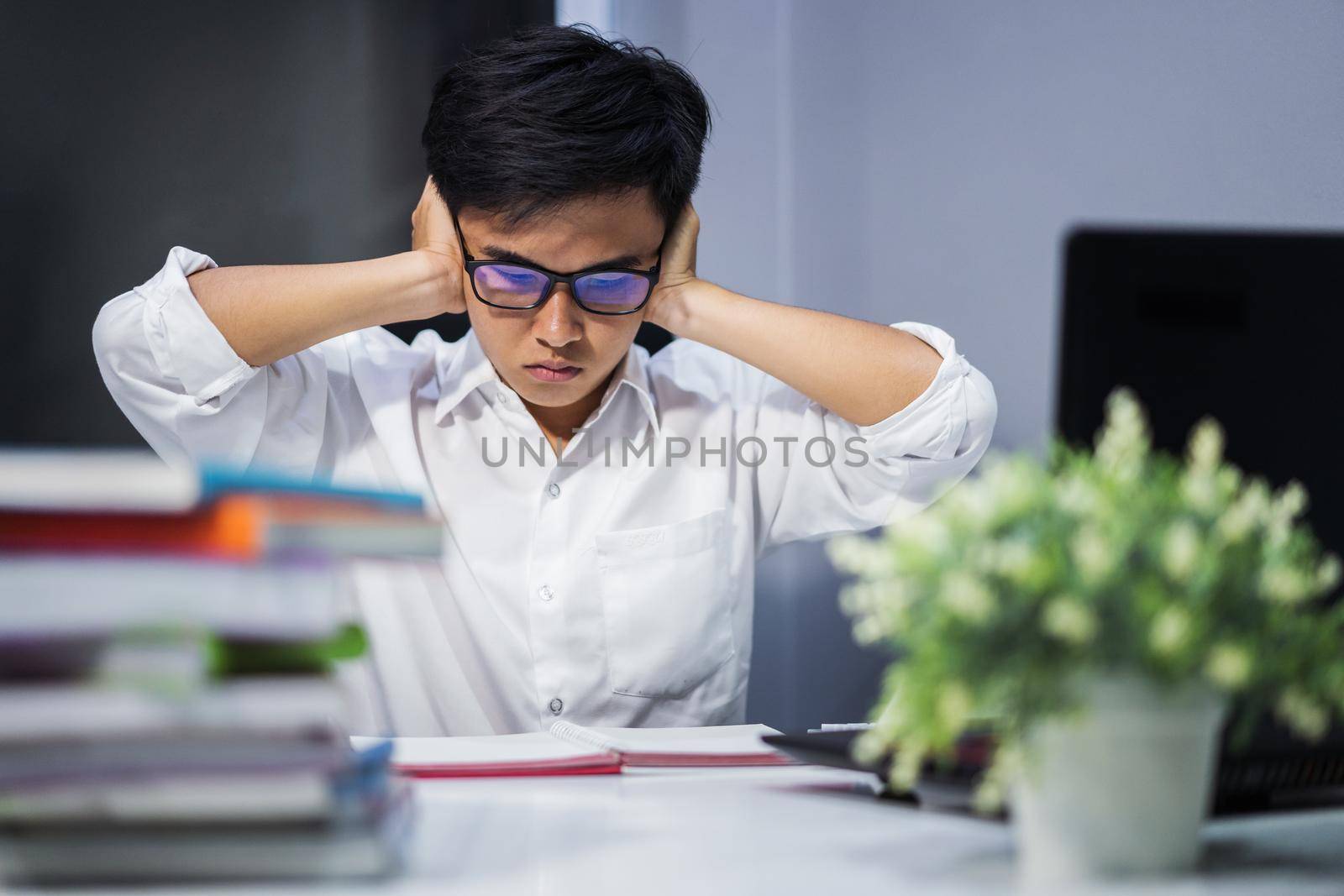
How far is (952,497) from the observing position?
0.54m

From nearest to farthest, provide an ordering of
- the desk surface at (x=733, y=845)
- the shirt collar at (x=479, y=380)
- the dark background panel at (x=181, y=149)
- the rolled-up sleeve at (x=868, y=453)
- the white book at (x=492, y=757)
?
the desk surface at (x=733, y=845)
the white book at (x=492, y=757)
the rolled-up sleeve at (x=868, y=453)
the shirt collar at (x=479, y=380)
the dark background panel at (x=181, y=149)

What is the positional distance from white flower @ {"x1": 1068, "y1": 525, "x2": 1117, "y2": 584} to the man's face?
3.23 ft

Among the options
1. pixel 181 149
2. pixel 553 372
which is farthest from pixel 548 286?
pixel 181 149

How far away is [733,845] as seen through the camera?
664 mm

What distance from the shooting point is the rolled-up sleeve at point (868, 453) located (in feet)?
4.93

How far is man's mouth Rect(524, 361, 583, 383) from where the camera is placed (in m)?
1.47

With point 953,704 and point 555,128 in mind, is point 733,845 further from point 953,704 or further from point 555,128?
point 555,128

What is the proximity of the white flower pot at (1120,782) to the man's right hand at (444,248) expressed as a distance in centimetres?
114

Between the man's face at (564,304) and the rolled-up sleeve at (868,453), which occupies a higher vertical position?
the man's face at (564,304)

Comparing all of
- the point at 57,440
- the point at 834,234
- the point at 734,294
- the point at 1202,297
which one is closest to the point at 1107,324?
the point at 1202,297

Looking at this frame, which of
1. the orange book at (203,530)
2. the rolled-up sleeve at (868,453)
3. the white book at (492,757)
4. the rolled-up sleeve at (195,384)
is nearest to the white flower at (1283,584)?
the orange book at (203,530)

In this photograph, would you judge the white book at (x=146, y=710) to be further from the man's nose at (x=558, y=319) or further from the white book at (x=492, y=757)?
the man's nose at (x=558, y=319)

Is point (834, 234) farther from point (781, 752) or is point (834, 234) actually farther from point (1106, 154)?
point (781, 752)

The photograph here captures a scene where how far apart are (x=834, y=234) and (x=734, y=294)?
55 cm
